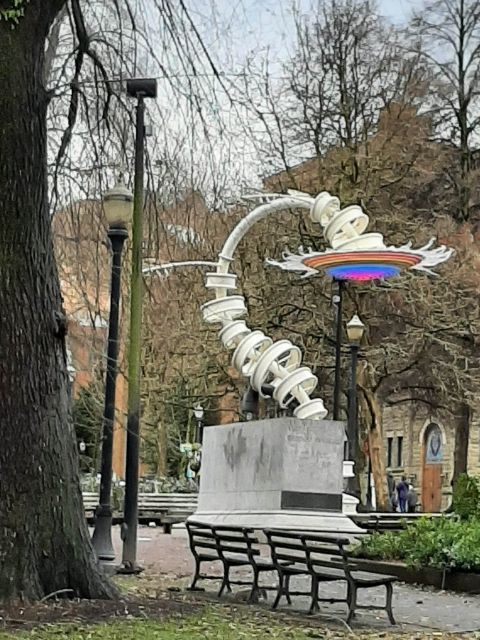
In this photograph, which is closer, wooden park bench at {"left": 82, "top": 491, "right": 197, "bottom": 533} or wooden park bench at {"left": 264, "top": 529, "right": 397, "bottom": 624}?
wooden park bench at {"left": 264, "top": 529, "right": 397, "bottom": 624}

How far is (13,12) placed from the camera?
9289 mm

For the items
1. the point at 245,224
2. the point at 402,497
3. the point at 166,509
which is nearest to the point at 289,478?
the point at 245,224

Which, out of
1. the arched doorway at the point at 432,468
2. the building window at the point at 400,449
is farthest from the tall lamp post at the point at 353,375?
the building window at the point at 400,449

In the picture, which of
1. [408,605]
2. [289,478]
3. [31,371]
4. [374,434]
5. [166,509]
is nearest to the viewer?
[31,371]

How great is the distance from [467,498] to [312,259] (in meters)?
7.56

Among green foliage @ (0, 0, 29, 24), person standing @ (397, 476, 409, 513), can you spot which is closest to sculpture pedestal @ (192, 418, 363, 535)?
green foliage @ (0, 0, 29, 24)

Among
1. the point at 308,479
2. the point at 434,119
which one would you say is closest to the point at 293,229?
the point at 434,119

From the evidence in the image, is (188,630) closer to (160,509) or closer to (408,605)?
(408,605)

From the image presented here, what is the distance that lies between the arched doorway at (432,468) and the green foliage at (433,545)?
41.3 metres

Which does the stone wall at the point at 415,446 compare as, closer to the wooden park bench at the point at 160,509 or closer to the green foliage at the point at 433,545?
the wooden park bench at the point at 160,509

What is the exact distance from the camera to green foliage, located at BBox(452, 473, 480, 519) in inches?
699

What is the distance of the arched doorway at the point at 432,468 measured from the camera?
58.4 meters

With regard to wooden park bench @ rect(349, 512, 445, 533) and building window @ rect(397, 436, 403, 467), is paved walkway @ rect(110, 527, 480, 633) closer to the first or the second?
wooden park bench @ rect(349, 512, 445, 533)

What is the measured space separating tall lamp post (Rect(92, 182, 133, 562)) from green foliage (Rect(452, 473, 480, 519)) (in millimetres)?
5627
